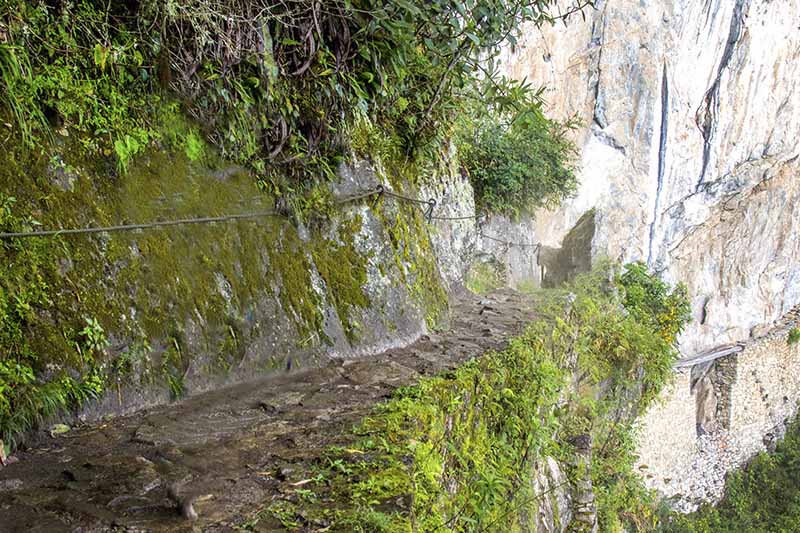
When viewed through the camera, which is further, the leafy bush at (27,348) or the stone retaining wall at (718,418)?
the stone retaining wall at (718,418)

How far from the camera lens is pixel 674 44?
15352 millimetres

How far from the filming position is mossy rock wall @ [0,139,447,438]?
8.46ft

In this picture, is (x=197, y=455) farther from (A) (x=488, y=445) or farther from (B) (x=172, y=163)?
Answer: (A) (x=488, y=445)

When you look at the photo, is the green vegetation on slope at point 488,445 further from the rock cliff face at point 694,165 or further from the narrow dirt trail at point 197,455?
the rock cliff face at point 694,165

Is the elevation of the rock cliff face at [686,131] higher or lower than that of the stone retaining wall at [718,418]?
higher

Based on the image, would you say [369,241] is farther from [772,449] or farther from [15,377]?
[772,449]

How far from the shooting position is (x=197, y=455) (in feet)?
7.99

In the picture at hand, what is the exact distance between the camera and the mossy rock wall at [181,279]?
2.58 m

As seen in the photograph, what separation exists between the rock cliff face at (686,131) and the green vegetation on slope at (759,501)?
3.29 meters

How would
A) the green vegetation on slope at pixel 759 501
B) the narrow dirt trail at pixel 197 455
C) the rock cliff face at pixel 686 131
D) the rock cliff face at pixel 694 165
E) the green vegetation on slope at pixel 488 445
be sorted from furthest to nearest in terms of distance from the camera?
the rock cliff face at pixel 686 131 < the rock cliff face at pixel 694 165 < the green vegetation on slope at pixel 759 501 < the green vegetation on slope at pixel 488 445 < the narrow dirt trail at pixel 197 455

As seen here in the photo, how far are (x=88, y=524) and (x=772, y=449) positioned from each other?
1918cm

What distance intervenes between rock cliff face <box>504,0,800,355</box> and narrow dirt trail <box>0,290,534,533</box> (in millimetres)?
11222

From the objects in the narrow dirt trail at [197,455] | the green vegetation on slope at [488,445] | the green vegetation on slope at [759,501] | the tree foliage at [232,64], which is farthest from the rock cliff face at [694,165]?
the narrow dirt trail at [197,455]

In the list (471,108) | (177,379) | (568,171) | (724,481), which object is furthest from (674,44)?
(177,379)
